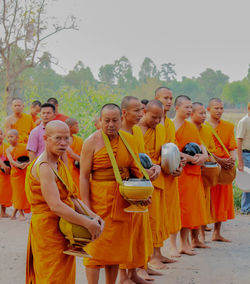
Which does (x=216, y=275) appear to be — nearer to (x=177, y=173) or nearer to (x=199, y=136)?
(x=177, y=173)

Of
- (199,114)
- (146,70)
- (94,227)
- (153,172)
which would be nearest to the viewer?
(94,227)

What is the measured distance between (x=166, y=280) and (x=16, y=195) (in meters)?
4.24

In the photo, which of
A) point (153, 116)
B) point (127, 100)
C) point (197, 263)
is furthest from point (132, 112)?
point (197, 263)

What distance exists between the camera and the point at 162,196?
19.1ft

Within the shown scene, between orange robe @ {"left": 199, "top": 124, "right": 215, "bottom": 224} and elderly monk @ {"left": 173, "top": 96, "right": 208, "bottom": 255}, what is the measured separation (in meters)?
0.38

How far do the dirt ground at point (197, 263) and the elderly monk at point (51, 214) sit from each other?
5.93 feet

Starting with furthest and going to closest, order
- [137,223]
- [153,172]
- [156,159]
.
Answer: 1. [156,159]
2. [153,172]
3. [137,223]

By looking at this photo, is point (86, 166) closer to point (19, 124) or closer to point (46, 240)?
point (46, 240)

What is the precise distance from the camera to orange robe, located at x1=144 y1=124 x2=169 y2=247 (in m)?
5.61

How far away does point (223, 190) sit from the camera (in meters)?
7.48

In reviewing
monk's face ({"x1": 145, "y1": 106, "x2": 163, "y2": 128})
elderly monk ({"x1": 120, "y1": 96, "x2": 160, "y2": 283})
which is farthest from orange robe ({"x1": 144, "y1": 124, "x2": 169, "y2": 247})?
elderly monk ({"x1": 120, "y1": 96, "x2": 160, "y2": 283})

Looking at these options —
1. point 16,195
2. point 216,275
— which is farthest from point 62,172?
point 16,195

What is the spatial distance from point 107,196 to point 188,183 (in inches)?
94.0

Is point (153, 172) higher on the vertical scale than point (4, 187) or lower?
higher
